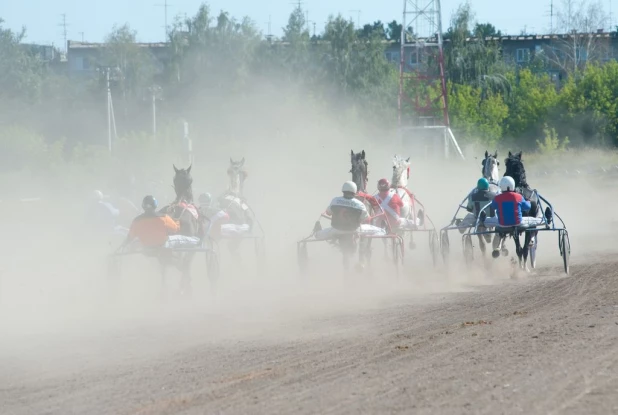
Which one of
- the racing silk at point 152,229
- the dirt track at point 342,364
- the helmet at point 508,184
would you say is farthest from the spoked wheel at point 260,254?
the dirt track at point 342,364

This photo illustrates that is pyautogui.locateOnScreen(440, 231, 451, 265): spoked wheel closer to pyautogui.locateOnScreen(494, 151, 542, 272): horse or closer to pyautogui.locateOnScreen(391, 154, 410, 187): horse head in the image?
pyautogui.locateOnScreen(494, 151, 542, 272): horse

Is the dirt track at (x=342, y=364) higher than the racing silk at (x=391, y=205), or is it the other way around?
the racing silk at (x=391, y=205)

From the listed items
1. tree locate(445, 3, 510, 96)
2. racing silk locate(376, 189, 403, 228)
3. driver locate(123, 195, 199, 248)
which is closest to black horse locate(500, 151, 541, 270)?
racing silk locate(376, 189, 403, 228)

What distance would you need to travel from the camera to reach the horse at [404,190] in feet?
77.4

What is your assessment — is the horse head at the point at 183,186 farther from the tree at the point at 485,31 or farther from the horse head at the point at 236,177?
the tree at the point at 485,31

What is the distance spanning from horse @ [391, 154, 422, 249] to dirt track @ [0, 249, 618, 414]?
758 centimetres

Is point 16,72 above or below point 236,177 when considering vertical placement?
above

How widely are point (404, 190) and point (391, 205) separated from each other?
1365 mm

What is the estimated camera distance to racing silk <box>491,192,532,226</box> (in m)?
20.4

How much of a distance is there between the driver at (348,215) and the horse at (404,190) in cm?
315

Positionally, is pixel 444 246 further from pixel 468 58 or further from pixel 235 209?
pixel 468 58

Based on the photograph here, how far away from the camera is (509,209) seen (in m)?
20.4

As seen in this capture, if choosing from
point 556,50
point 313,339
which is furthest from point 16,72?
point 313,339

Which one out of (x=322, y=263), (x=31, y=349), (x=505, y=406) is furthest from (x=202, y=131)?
(x=505, y=406)
